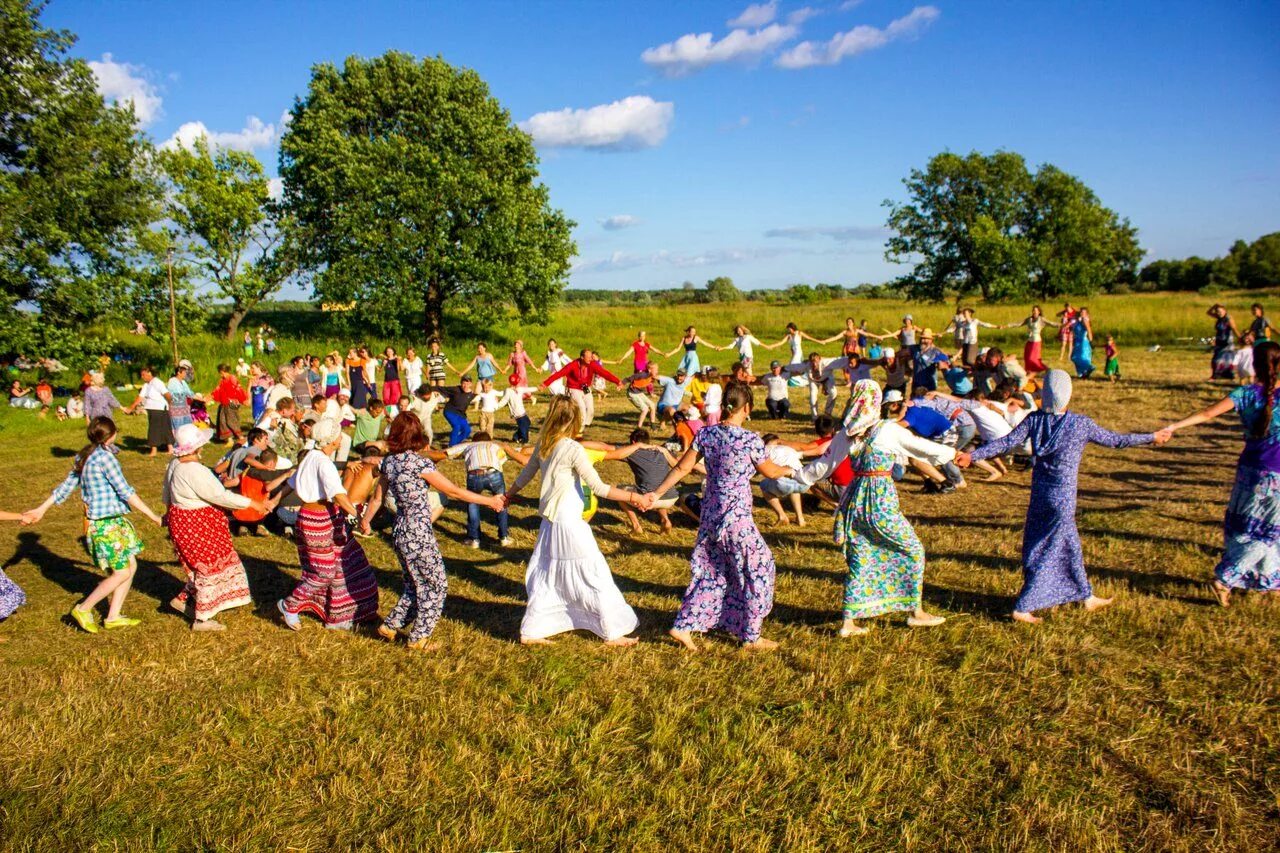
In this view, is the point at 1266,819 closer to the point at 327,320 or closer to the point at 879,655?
the point at 879,655

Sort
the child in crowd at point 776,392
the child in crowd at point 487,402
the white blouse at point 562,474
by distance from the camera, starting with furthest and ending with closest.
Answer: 1. the child in crowd at point 776,392
2. the child in crowd at point 487,402
3. the white blouse at point 562,474

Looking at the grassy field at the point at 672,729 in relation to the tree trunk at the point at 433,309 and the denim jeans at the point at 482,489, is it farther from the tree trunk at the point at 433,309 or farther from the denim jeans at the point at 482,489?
the tree trunk at the point at 433,309

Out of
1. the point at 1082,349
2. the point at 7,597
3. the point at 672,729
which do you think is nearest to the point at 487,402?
the point at 7,597

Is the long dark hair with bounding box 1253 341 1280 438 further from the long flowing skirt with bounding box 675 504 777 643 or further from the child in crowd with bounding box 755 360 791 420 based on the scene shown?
the child in crowd with bounding box 755 360 791 420

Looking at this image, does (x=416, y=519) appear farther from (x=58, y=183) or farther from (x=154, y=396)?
(x=58, y=183)

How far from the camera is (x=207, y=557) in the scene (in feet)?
23.1

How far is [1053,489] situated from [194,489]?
23.9ft

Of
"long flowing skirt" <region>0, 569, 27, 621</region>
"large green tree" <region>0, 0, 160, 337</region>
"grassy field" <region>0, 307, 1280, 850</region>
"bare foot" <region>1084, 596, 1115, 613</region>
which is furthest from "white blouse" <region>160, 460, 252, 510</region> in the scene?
"large green tree" <region>0, 0, 160, 337</region>

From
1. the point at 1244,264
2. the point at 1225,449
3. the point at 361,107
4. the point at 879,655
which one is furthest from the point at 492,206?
the point at 1244,264

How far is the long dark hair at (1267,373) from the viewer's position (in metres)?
6.24

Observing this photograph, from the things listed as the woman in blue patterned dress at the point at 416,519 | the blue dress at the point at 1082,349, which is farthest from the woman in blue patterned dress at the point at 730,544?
the blue dress at the point at 1082,349

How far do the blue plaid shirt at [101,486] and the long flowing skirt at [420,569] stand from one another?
2646mm

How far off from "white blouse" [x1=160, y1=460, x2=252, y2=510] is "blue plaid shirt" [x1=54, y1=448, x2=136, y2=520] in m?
0.36

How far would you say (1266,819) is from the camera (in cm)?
404
